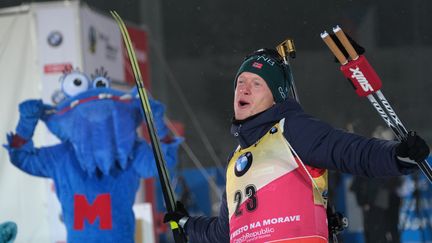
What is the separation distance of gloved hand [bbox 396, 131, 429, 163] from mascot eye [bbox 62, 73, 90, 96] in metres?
2.56

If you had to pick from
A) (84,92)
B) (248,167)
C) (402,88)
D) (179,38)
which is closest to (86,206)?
(84,92)

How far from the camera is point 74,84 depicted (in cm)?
397

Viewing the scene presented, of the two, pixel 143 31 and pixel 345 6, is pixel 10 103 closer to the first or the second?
pixel 143 31

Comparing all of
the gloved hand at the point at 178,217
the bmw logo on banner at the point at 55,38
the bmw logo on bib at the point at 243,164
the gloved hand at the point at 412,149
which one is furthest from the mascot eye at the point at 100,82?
the gloved hand at the point at 412,149

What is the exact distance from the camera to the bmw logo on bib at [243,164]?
2.06 meters

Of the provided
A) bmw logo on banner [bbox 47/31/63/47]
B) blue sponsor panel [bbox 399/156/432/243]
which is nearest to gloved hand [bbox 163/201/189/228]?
bmw logo on banner [bbox 47/31/63/47]

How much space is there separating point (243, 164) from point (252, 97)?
209 mm

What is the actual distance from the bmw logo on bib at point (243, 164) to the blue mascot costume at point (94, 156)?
5.39 feet

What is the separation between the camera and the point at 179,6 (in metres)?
5.88

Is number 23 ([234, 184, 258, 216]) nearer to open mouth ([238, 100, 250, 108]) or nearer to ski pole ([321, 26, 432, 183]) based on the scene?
open mouth ([238, 100, 250, 108])

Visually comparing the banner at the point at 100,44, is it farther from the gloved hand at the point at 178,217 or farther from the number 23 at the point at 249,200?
the number 23 at the point at 249,200

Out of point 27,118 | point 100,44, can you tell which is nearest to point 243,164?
point 27,118

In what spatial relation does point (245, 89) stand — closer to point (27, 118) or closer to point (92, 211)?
point (92, 211)

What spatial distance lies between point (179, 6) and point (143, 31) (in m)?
0.55
